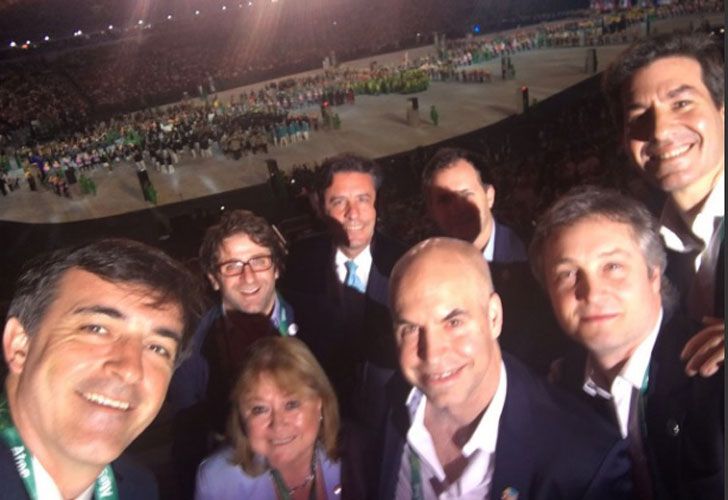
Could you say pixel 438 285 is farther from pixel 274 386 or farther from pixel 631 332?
pixel 274 386

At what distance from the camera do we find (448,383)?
48.7 inches

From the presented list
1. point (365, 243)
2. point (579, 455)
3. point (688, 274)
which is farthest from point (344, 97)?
point (579, 455)

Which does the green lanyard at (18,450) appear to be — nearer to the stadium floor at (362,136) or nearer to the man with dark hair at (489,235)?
the man with dark hair at (489,235)

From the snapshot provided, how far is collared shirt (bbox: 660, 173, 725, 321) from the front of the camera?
1.51 metres

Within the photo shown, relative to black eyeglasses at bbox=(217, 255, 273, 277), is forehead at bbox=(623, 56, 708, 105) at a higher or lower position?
higher

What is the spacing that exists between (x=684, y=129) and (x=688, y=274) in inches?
17.3

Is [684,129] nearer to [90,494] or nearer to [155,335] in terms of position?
[155,335]

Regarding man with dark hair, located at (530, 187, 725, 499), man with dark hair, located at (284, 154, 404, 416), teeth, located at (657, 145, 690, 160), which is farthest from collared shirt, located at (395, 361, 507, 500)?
teeth, located at (657, 145, 690, 160)

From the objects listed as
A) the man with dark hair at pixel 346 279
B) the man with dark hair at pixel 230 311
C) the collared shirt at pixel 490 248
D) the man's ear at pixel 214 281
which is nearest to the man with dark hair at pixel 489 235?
the collared shirt at pixel 490 248

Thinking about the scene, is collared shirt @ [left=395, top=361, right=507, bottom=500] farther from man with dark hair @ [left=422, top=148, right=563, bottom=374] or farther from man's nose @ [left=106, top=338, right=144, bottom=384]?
man's nose @ [left=106, top=338, right=144, bottom=384]

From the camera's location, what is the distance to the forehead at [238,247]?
2.02 metres

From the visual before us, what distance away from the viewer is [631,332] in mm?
1264

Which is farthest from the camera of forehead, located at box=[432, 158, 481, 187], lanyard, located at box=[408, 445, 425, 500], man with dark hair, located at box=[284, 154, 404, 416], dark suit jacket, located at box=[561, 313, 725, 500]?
forehead, located at box=[432, 158, 481, 187]

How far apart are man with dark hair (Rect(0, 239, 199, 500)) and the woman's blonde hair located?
23 cm
